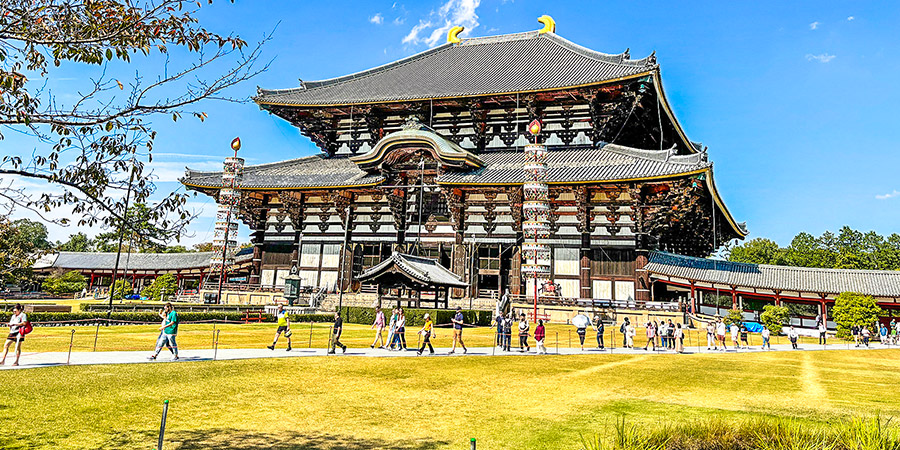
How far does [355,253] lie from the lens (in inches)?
1518

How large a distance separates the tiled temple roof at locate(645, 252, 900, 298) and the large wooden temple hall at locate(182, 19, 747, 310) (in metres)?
1.69

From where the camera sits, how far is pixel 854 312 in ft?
93.2

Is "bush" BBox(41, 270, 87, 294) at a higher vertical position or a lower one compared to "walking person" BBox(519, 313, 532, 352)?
higher

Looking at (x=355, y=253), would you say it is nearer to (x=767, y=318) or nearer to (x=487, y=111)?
(x=487, y=111)

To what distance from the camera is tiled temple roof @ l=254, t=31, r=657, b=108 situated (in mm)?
37856

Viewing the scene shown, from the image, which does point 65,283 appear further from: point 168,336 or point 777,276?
point 777,276

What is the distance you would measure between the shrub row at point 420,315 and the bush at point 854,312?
63.5 ft

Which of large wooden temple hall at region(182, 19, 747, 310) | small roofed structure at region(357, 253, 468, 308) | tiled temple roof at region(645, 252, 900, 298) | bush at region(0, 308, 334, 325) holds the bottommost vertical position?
bush at region(0, 308, 334, 325)

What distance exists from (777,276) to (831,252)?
149ft

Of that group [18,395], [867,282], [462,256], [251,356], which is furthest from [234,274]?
[867,282]

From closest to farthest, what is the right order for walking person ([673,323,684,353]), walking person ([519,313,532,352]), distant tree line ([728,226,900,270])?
walking person ([519,313,532,352]) < walking person ([673,323,684,353]) < distant tree line ([728,226,900,270])

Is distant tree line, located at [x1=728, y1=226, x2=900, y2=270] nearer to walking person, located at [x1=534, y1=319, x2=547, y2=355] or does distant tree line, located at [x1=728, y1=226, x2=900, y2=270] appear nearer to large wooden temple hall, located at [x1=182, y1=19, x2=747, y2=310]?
large wooden temple hall, located at [x1=182, y1=19, x2=747, y2=310]

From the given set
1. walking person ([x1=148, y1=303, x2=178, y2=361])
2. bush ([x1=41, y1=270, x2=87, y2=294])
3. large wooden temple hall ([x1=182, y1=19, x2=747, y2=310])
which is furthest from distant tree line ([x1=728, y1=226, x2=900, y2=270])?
bush ([x1=41, y1=270, x2=87, y2=294])

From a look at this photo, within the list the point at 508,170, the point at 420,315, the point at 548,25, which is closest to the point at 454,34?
the point at 548,25
